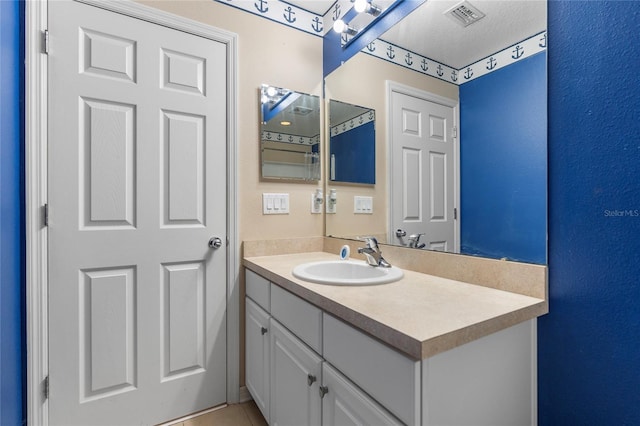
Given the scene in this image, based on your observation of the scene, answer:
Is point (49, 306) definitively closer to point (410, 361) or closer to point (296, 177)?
point (296, 177)

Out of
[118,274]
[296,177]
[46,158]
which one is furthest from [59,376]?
[296,177]

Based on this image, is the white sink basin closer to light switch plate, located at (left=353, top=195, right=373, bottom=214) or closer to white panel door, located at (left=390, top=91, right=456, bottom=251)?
white panel door, located at (left=390, top=91, right=456, bottom=251)

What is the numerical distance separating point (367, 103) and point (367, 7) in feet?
1.55

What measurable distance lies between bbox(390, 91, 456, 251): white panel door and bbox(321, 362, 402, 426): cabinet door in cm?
67

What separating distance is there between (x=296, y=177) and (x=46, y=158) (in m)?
1.17

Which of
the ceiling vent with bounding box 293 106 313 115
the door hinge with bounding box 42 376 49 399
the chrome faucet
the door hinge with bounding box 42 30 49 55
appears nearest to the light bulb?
the ceiling vent with bounding box 293 106 313 115

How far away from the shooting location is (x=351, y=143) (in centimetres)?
181

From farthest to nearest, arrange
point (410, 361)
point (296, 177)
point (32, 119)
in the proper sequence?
point (296, 177) < point (32, 119) < point (410, 361)

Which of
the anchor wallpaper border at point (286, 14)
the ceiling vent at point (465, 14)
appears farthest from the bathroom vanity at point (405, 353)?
the anchor wallpaper border at point (286, 14)

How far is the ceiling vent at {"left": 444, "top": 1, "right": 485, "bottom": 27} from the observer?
114 cm

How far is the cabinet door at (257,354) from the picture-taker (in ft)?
4.53

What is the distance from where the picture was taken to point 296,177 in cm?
185

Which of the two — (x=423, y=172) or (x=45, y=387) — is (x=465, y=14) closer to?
(x=423, y=172)

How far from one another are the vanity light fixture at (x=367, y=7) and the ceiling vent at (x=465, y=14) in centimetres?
46
